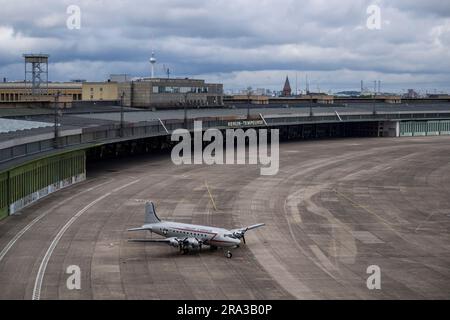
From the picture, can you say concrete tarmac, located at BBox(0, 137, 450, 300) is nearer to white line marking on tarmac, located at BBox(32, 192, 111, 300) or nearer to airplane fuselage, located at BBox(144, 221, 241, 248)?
white line marking on tarmac, located at BBox(32, 192, 111, 300)

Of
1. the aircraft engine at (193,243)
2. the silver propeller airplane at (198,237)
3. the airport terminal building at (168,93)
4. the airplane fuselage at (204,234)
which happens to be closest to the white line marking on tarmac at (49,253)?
the silver propeller airplane at (198,237)

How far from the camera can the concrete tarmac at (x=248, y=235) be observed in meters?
43.4

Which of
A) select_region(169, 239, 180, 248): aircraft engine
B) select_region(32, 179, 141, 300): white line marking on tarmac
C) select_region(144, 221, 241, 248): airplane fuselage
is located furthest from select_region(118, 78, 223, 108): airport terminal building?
select_region(169, 239, 180, 248): aircraft engine

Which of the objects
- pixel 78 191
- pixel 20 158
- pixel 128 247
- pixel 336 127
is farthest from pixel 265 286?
pixel 336 127

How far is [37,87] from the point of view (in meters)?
171

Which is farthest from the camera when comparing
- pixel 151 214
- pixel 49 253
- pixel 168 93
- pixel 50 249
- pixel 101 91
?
pixel 101 91

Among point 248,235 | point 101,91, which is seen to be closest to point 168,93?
point 101,91

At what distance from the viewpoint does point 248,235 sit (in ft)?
189

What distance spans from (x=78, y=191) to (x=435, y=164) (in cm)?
5484

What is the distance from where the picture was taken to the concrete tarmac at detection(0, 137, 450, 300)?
43375 millimetres

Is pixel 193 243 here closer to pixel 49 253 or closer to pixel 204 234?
pixel 204 234

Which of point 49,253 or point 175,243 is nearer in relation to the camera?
point 175,243

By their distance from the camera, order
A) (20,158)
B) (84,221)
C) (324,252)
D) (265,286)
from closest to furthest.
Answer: (265,286) < (324,252) < (84,221) < (20,158)

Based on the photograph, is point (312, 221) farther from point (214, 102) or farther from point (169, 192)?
point (214, 102)
